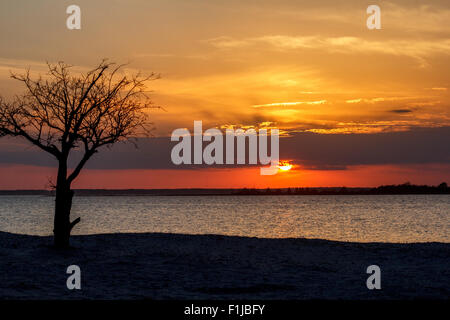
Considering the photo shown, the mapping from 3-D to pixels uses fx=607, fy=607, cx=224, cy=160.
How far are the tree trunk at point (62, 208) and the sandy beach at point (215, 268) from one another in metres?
0.69

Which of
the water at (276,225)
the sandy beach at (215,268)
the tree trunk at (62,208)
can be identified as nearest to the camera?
the sandy beach at (215,268)

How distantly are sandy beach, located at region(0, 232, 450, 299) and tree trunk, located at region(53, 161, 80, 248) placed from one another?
2.28 feet

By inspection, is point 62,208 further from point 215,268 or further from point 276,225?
point 276,225

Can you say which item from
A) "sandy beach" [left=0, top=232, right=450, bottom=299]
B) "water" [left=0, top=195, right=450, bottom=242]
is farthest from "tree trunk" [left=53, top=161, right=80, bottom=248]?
"water" [left=0, top=195, right=450, bottom=242]

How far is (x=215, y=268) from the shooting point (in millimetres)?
21172

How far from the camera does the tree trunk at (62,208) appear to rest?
2441cm

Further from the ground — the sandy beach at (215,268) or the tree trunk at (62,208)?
the tree trunk at (62,208)

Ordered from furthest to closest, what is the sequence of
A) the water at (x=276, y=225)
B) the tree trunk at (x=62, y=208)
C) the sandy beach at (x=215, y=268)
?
the water at (x=276, y=225) < the tree trunk at (x=62, y=208) < the sandy beach at (x=215, y=268)

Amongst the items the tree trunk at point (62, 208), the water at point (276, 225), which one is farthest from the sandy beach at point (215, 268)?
the water at point (276, 225)

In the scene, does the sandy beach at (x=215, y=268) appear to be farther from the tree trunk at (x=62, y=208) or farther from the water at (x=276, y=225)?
the water at (x=276, y=225)

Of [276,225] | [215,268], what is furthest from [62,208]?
[276,225]

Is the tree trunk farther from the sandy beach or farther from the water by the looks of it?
the water
